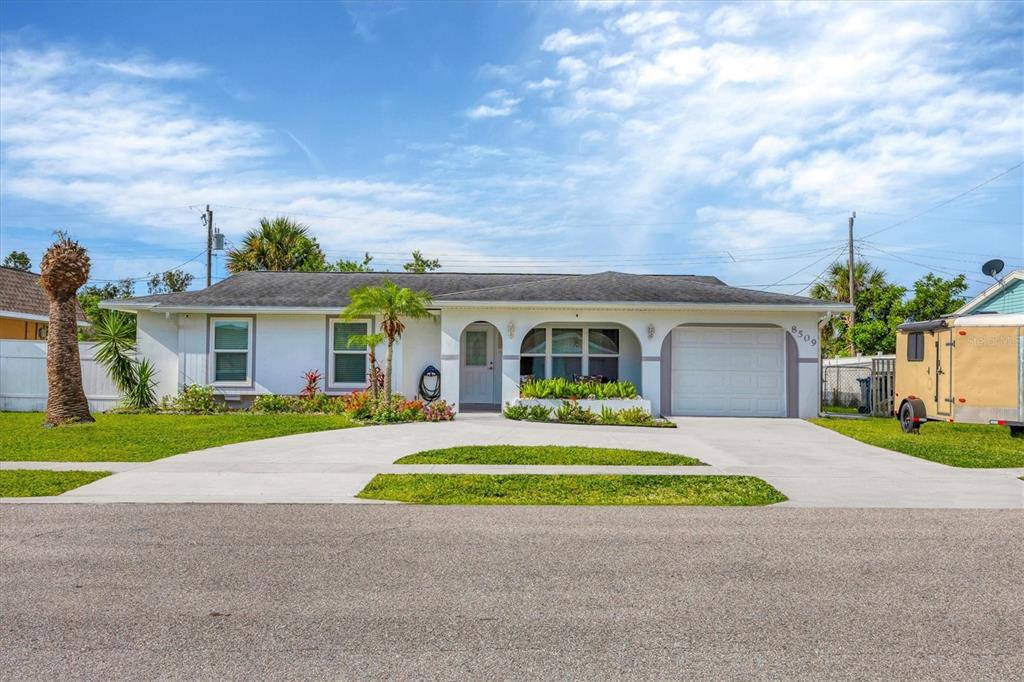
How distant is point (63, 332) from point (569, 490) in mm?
12895

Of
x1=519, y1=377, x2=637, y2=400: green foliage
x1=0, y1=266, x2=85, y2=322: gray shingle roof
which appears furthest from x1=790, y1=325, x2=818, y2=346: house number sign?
x1=0, y1=266, x2=85, y2=322: gray shingle roof

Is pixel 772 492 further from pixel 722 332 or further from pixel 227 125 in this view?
pixel 227 125

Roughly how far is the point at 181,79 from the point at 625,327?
1347cm

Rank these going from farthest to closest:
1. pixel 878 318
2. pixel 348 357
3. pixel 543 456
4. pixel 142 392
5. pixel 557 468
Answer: pixel 878 318 < pixel 348 357 < pixel 142 392 < pixel 543 456 < pixel 557 468

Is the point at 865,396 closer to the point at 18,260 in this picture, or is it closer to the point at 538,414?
the point at 538,414

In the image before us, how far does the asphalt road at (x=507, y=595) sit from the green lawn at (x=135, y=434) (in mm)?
4294

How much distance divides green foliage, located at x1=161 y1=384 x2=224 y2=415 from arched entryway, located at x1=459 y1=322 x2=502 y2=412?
6.59 m

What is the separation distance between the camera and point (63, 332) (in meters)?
16.1

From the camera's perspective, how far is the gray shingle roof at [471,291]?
18797 millimetres

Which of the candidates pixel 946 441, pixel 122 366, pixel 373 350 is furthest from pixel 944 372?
pixel 122 366

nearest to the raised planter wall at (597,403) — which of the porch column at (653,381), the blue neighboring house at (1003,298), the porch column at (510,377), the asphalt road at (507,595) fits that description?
the porch column at (510,377)

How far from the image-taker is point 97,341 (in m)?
20.0

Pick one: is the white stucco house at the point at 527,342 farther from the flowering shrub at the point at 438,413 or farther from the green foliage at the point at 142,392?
the flowering shrub at the point at 438,413

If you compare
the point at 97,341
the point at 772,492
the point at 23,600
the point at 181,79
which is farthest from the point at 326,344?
the point at 23,600
